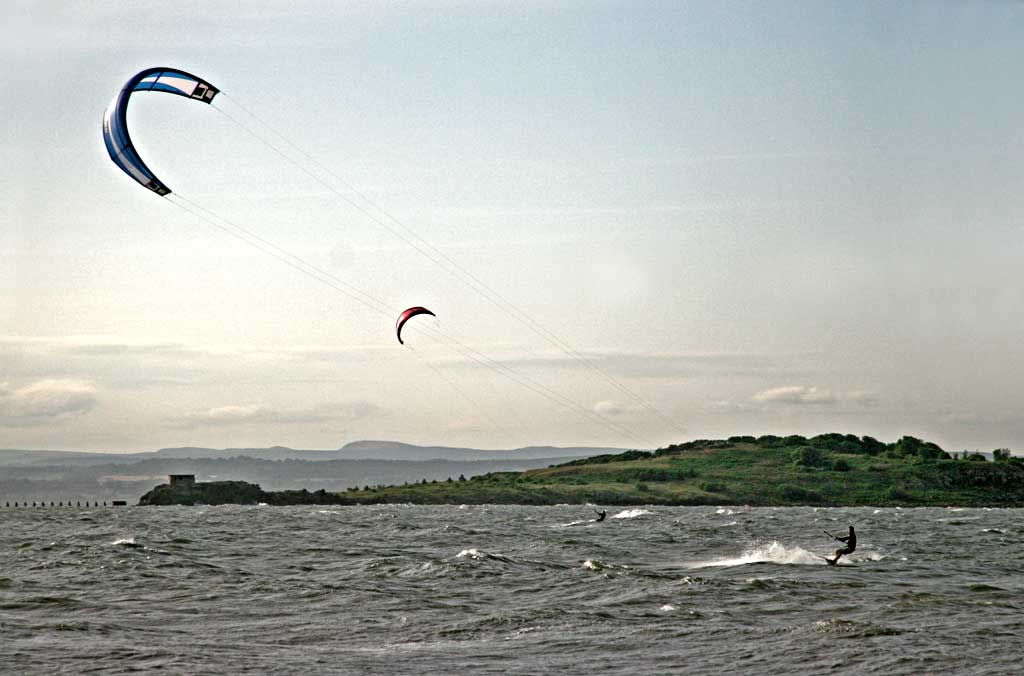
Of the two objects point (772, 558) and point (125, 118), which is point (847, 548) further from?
point (125, 118)

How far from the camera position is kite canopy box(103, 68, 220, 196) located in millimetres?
45250

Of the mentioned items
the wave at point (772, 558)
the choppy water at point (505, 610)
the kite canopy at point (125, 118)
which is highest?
the kite canopy at point (125, 118)

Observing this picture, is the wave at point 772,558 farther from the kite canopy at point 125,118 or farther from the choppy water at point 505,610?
the kite canopy at point 125,118

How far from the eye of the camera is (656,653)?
2750 centimetres

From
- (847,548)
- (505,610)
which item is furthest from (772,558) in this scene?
(505,610)

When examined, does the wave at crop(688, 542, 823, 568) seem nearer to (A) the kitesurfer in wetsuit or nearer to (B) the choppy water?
(B) the choppy water

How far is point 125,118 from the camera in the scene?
45844 millimetres

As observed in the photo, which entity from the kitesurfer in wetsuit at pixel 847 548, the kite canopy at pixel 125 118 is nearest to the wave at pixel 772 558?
the kitesurfer in wetsuit at pixel 847 548

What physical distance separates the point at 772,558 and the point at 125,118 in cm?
3261

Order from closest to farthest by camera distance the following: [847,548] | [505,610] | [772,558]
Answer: [505,610] → [847,548] → [772,558]

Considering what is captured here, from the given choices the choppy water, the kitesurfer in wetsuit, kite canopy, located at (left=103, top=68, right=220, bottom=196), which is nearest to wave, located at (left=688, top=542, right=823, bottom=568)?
the choppy water

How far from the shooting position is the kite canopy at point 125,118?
148ft

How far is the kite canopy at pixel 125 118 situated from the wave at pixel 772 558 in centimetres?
2690

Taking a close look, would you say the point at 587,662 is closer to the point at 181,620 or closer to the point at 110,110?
the point at 181,620
